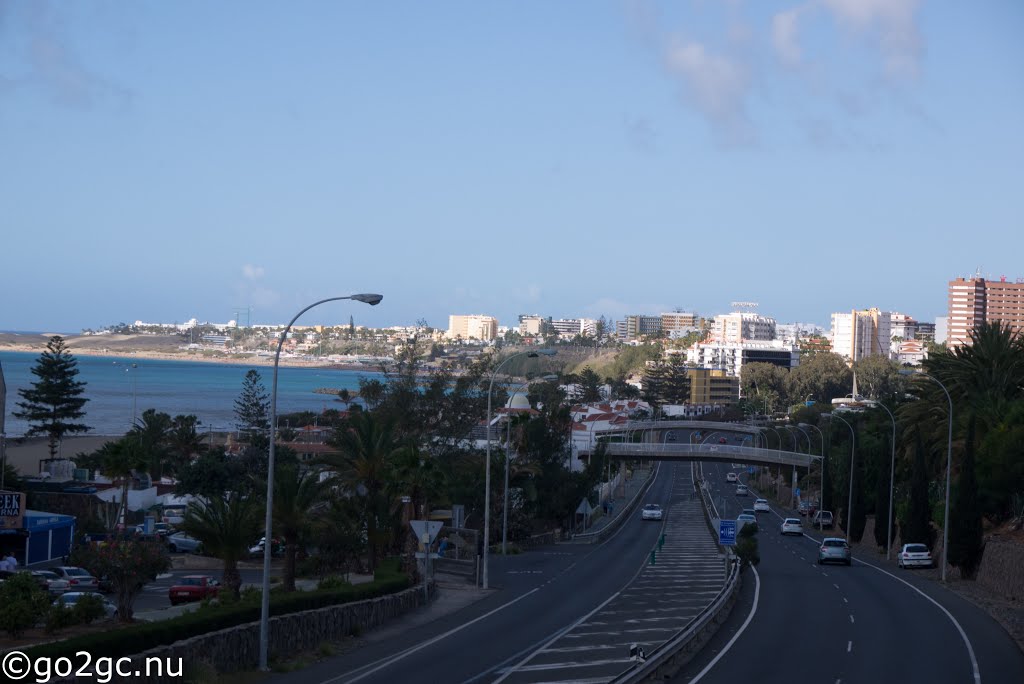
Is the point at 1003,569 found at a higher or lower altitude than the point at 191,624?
lower

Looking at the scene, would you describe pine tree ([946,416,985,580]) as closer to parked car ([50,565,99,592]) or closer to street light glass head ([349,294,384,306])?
street light glass head ([349,294,384,306])

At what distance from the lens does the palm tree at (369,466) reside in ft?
120

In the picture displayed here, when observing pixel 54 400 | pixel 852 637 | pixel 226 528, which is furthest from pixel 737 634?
pixel 54 400

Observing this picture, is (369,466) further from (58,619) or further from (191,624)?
(191,624)

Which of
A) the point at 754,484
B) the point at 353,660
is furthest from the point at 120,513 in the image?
the point at 754,484

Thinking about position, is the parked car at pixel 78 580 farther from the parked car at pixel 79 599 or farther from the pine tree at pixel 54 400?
the pine tree at pixel 54 400

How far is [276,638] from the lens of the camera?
2320 cm

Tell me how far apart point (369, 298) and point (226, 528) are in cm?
898

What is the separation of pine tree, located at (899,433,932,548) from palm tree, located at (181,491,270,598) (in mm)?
32826

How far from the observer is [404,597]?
31734 millimetres

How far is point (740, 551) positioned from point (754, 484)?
314 ft

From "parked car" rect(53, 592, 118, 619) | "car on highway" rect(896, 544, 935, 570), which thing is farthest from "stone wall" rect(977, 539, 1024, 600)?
"parked car" rect(53, 592, 118, 619)

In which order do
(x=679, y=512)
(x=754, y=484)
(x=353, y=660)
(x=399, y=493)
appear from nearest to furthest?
(x=353, y=660) < (x=399, y=493) < (x=679, y=512) < (x=754, y=484)

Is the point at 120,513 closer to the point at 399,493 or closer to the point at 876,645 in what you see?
the point at 399,493
